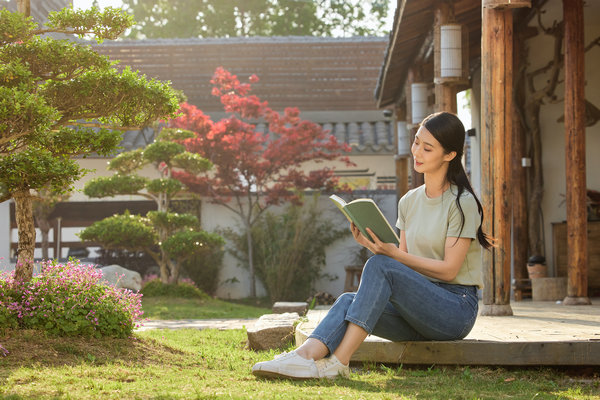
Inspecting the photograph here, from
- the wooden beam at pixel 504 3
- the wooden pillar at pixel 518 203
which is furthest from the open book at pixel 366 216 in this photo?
the wooden pillar at pixel 518 203

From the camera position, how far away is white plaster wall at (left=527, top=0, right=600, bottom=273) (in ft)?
30.5

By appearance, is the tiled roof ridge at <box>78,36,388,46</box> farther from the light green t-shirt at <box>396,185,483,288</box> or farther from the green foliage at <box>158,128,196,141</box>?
the light green t-shirt at <box>396,185,483,288</box>

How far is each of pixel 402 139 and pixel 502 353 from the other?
357 inches

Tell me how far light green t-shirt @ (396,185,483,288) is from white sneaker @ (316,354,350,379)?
569 mm

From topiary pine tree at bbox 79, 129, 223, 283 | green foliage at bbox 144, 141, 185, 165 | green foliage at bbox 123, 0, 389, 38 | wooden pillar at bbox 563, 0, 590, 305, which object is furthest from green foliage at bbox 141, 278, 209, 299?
green foliage at bbox 123, 0, 389, 38

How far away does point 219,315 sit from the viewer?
9.56m

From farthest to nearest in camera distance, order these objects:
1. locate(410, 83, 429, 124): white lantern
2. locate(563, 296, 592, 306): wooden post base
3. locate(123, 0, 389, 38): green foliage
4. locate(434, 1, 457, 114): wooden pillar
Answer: locate(123, 0, 389, 38): green foliage
locate(410, 83, 429, 124): white lantern
locate(434, 1, 457, 114): wooden pillar
locate(563, 296, 592, 306): wooden post base

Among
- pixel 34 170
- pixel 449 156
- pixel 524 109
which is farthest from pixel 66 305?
pixel 524 109

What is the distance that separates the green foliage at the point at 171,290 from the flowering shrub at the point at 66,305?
19.8 feet

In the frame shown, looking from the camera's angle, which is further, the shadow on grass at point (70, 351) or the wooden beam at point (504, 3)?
the wooden beam at point (504, 3)

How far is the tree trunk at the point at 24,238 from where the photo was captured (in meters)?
4.94

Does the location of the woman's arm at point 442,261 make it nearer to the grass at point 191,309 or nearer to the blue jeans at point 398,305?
the blue jeans at point 398,305

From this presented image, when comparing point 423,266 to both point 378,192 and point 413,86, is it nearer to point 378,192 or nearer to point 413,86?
point 413,86

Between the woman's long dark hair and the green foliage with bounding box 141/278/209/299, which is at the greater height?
the woman's long dark hair
